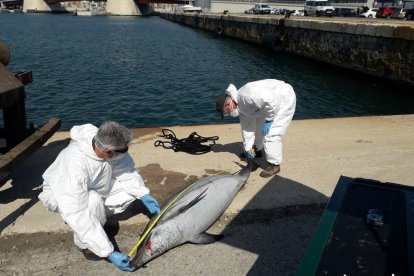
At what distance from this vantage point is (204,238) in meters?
4.02

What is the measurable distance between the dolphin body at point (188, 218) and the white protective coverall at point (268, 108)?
1.13 m

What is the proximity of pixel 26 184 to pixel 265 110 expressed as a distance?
373 cm

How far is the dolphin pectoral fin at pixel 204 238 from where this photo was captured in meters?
4.00

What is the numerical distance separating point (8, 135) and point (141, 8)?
349 feet

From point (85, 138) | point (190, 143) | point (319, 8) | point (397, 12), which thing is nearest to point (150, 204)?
point (85, 138)

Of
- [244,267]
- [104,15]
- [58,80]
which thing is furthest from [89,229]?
[104,15]

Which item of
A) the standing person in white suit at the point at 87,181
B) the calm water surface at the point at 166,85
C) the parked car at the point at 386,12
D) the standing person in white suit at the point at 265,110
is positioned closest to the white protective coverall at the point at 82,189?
the standing person in white suit at the point at 87,181

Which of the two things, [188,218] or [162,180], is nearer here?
[188,218]

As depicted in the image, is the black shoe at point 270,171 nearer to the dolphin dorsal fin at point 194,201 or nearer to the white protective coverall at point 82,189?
the dolphin dorsal fin at point 194,201

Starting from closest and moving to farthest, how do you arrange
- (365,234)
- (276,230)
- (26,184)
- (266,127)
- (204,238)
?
1. (365,234)
2. (204,238)
3. (276,230)
4. (26,184)
5. (266,127)

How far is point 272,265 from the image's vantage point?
372 centimetres

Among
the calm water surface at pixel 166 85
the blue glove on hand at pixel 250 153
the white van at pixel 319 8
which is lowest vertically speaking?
the calm water surface at pixel 166 85

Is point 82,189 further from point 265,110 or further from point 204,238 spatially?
point 265,110

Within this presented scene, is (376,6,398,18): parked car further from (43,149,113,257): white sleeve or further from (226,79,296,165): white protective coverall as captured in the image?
(43,149,113,257): white sleeve
